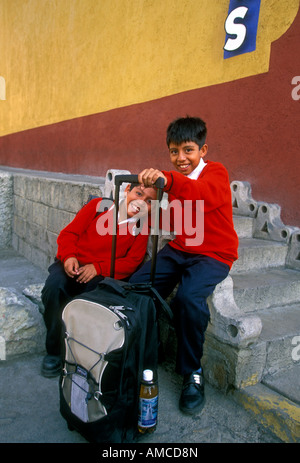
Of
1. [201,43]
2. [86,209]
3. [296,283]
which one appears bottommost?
[296,283]

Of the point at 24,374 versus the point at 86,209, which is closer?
the point at 24,374

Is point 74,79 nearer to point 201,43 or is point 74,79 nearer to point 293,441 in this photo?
point 201,43

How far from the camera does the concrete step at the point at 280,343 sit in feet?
7.52

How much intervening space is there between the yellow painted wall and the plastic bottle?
305cm

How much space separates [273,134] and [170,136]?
1551mm

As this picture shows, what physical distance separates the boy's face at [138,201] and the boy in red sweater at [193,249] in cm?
19

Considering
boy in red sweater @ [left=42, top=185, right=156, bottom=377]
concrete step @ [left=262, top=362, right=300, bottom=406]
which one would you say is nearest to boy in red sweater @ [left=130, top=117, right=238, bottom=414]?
boy in red sweater @ [left=42, top=185, right=156, bottom=377]

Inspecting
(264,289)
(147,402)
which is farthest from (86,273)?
(264,289)

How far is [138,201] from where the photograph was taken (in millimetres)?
2551

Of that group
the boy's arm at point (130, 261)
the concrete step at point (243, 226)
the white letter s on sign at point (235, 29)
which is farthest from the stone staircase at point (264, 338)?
the white letter s on sign at point (235, 29)

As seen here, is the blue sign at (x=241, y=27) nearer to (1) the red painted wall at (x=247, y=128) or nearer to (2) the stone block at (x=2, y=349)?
(1) the red painted wall at (x=247, y=128)
